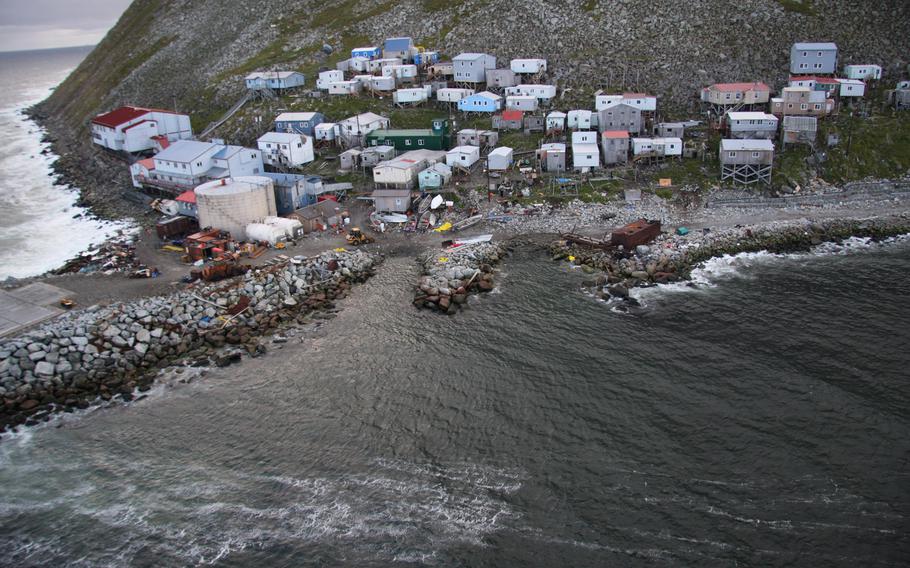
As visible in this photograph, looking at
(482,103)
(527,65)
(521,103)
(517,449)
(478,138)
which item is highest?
(527,65)

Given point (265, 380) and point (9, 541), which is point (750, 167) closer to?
point (265, 380)

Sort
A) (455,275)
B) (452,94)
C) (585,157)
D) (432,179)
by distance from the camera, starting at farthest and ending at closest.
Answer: (452,94) → (585,157) → (432,179) → (455,275)

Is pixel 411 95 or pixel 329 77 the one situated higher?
pixel 329 77

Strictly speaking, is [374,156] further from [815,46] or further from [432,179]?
[815,46]

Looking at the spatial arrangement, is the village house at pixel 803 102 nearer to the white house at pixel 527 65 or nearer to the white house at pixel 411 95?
the white house at pixel 527 65

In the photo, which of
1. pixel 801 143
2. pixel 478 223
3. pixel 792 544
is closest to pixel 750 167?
pixel 801 143

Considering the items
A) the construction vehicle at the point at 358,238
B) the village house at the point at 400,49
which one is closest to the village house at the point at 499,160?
the construction vehicle at the point at 358,238

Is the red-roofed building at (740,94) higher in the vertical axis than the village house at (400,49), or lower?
lower

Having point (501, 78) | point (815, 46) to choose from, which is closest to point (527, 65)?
point (501, 78)
